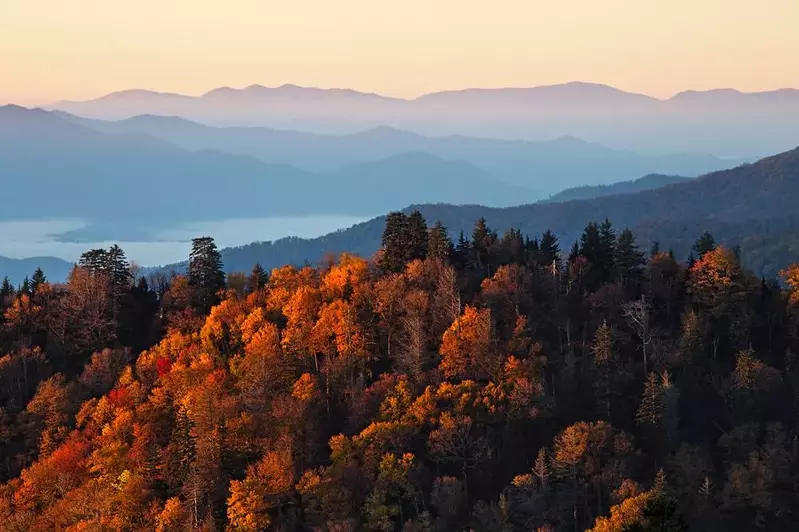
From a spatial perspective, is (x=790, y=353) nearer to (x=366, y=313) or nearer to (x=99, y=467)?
(x=366, y=313)

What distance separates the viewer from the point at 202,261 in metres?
99.6

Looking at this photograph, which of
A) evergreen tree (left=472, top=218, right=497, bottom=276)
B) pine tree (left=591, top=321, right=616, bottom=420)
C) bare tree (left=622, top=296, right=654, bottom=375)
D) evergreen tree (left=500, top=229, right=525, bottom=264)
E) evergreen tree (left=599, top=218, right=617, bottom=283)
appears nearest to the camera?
pine tree (left=591, top=321, right=616, bottom=420)

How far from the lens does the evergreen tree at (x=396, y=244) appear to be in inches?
3716

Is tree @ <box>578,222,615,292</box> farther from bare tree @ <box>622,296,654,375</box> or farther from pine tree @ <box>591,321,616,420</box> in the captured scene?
pine tree @ <box>591,321,616,420</box>

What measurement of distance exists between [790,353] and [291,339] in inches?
1908

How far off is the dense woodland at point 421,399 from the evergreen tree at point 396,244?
257 mm

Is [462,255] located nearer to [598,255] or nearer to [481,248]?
[481,248]

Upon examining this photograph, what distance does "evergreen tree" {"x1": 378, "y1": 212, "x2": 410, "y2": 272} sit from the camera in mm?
94375

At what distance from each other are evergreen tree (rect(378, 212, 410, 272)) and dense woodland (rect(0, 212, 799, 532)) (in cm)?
26

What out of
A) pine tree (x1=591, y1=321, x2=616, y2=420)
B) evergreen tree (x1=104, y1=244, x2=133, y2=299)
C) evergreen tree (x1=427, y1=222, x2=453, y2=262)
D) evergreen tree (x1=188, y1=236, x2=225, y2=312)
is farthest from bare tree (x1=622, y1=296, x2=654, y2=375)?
evergreen tree (x1=104, y1=244, x2=133, y2=299)

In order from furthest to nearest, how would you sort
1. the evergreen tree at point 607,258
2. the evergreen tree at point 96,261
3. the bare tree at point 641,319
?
the evergreen tree at point 96,261
the evergreen tree at point 607,258
the bare tree at point 641,319

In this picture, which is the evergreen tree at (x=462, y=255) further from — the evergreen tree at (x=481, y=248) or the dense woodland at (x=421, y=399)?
the evergreen tree at (x=481, y=248)

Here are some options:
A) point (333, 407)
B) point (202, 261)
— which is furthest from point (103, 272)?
point (333, 407)

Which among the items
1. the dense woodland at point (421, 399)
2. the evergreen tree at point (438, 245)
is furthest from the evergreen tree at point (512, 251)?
the evergreen tree at point (438, 245)
